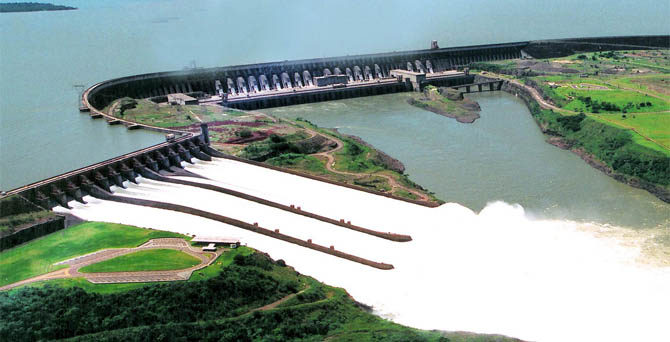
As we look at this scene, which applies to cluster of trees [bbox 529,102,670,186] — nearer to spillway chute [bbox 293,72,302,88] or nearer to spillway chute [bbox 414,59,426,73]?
spillway chute [bbox 414,59,426,73]

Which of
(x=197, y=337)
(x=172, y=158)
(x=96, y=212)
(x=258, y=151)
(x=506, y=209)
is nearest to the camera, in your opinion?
(x=197, y=337)

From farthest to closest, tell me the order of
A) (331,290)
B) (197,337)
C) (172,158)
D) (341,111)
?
(341,111), (172,158), (331,290), (197,337)

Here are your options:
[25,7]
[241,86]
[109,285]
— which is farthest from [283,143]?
[25,7]

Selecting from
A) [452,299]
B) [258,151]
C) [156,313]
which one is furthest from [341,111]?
[156,313]

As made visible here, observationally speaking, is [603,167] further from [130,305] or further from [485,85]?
[485,85]

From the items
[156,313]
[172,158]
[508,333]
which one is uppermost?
[172,158]

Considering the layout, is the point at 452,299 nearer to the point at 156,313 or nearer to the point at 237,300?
the point at 237,300

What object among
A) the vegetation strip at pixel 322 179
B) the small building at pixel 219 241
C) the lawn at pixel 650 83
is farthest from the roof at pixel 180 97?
the lawn at pixel 650 83
